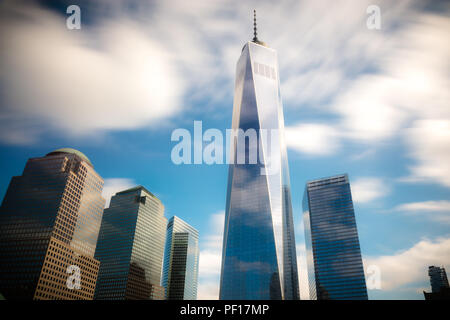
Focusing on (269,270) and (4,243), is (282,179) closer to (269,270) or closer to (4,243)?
(269,270)

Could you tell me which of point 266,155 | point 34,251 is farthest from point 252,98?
point 34,251

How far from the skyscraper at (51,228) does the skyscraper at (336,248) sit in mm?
132498

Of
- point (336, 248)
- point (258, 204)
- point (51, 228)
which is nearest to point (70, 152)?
point (51, 228)

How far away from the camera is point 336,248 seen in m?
182

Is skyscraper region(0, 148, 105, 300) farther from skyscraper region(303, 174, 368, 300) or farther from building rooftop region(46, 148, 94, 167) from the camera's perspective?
skyscraper region(303, 174, 368, 300)

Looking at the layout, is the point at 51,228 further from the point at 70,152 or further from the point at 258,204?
the point at 258,204

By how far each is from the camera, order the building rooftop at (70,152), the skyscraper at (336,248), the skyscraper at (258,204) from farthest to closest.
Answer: the skyscraper at (336,248), the building rooftop at (70,152), the skyscraper at (258,204)

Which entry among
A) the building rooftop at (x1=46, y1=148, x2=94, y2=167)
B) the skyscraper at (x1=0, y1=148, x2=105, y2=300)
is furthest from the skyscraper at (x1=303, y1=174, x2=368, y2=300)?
the building rooftop at (x1=46, y1=148, x2=94, y2=167)

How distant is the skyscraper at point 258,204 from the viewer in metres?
131

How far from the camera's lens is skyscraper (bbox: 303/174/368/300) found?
6718 inches

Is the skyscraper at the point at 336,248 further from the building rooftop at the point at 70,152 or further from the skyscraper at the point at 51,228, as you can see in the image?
the building rooftop at the point at 70,152

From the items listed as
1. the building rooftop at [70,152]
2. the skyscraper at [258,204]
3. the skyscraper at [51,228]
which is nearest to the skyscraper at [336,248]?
the skyscraper at [258,204]

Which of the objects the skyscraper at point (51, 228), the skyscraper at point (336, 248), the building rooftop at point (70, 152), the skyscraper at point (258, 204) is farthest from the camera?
the skyscraper at point (336, 248)
